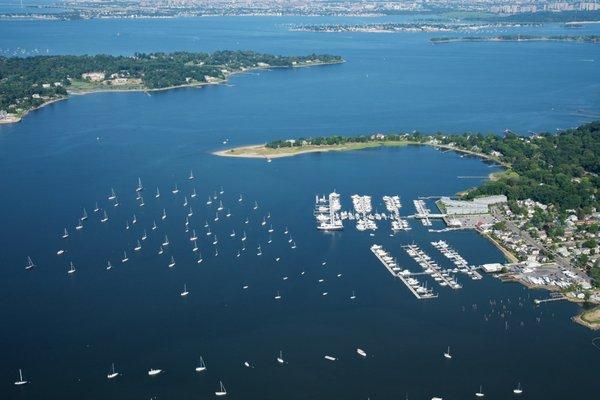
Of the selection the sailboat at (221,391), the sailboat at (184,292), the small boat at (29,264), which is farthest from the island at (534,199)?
the small boat at (29,264)

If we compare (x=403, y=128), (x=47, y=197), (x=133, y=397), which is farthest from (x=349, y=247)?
(x=403, y=128)

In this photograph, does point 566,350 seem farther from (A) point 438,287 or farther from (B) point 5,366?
(B) point 5,366

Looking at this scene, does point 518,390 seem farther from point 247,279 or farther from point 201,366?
point 247,279

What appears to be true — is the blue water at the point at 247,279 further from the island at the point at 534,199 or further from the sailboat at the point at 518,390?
the island at the point at 534,199

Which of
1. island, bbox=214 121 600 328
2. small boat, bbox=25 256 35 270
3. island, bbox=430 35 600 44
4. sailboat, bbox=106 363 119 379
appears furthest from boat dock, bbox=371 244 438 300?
island, bbox=430 35 600 44

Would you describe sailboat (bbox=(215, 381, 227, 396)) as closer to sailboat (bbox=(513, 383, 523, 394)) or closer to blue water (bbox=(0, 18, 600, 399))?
blue water (bbox=(0, 18, 600, 399))

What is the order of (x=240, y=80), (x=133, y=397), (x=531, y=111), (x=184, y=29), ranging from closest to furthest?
(x=133, y=397), (x=531, y=111), (x=240, y=80), (x=184, y=29)
